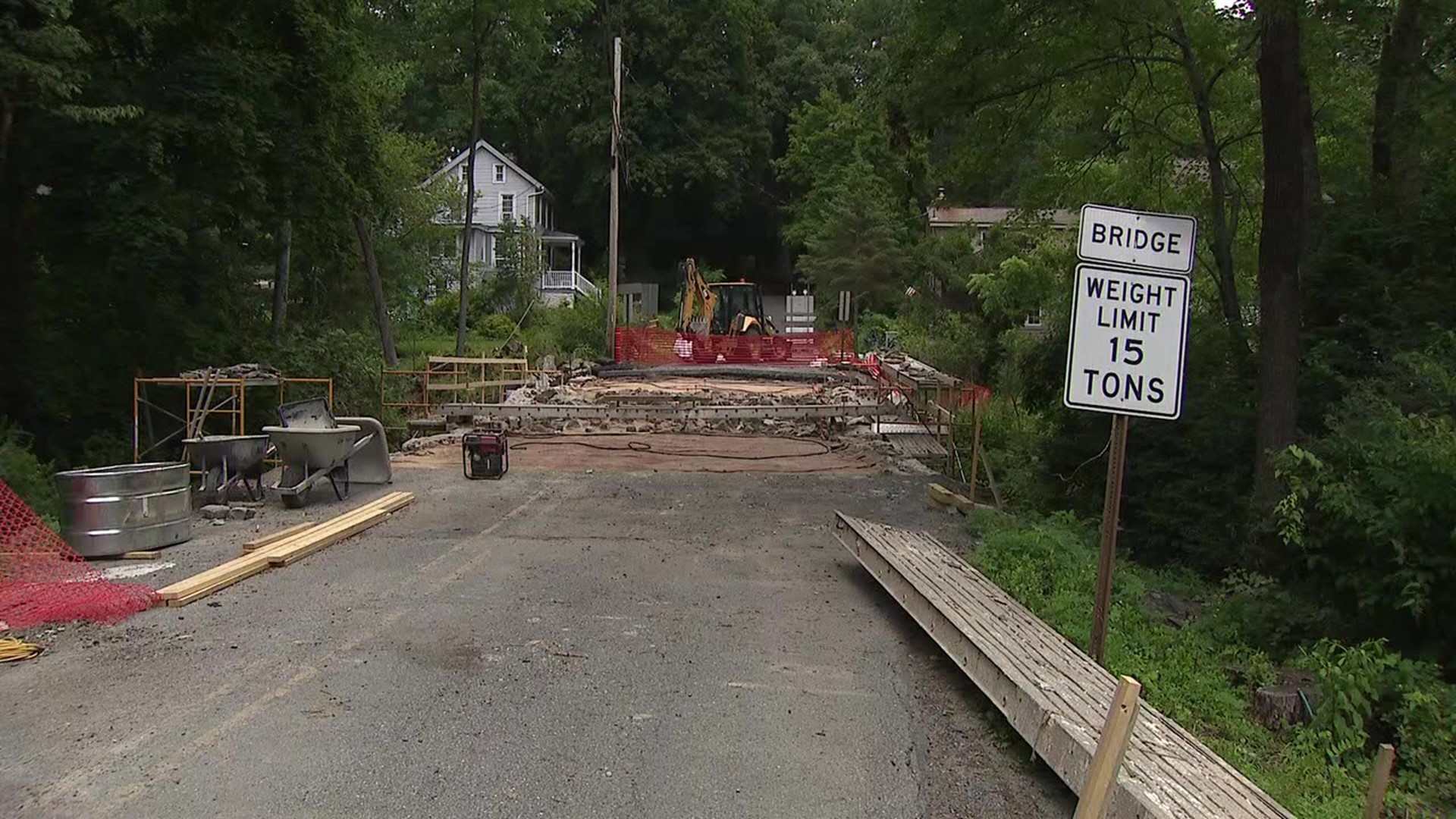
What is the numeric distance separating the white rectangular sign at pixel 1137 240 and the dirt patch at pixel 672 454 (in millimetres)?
10477

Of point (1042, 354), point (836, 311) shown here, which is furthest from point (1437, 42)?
point (836, 311)

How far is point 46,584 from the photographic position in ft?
24.7

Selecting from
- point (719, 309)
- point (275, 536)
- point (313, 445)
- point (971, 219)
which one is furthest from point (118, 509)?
point (971, 219)

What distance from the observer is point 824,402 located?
21.9 m

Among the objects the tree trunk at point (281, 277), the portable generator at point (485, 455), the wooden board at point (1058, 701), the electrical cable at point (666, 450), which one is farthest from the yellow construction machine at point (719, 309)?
the wooden board at point (1058, 701)

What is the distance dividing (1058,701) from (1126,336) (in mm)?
1927

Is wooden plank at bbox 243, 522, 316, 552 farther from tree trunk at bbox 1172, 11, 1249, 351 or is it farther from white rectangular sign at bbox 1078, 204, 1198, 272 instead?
tree trunk at bbox 1172, 11, 1249, 351

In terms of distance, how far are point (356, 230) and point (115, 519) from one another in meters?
18.1

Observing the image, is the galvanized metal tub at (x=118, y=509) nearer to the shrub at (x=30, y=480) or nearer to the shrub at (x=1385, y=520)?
the shrub at (x=30, y=480)

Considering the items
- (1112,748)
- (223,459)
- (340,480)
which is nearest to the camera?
(1112,748)

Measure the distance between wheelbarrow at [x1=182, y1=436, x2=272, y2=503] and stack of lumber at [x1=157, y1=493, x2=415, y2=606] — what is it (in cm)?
142

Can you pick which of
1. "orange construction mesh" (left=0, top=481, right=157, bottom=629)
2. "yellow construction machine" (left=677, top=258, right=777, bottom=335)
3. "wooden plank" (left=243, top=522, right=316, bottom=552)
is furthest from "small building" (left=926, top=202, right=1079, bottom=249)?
"orange construction mesh" (left=0, top=481, right=157, bottom=629)

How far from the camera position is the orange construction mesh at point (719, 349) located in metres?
38.0

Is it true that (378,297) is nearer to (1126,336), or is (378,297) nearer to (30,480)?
(30,480)
